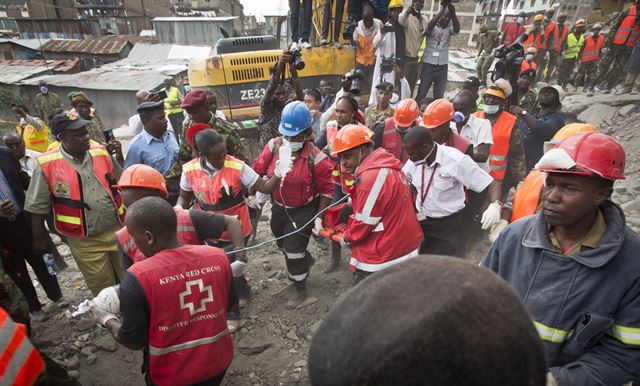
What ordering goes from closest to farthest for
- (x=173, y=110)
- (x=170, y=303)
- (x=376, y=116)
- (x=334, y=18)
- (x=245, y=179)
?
1. (x=170, y=303)
2. (x=245, y=179)
3. (x=376, y=116)
4. (x=334, y=18)
5. (x=173, y=110)

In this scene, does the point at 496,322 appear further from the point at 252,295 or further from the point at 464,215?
the point at 252,295

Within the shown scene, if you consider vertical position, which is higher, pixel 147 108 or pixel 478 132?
pixel 147 108

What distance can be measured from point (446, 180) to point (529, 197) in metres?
0.96

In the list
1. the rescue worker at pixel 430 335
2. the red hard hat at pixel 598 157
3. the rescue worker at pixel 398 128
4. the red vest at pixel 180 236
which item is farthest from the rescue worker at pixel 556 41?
the rescue worker at pixel 430 335

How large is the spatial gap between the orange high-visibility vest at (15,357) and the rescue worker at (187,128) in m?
2.76

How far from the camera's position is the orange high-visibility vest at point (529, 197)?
232cm

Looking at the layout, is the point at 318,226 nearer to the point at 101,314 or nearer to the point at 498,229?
the point at 498,229

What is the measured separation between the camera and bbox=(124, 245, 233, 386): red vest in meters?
1.87

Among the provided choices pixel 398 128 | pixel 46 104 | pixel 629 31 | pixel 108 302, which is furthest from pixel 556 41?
pixel 46 104

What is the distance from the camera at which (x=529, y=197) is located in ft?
7.81

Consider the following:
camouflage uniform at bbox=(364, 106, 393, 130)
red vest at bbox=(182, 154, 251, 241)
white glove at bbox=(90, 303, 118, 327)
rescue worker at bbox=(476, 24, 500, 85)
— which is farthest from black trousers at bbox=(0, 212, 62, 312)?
rescue worker at bbox=(476, 24, 500, 85)

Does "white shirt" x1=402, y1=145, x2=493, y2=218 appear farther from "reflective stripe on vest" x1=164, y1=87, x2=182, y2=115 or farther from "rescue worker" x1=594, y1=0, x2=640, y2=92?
"rescue worker" x1=594, y1=0, x2=640, y2=92

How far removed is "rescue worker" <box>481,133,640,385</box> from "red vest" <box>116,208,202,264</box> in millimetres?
2197

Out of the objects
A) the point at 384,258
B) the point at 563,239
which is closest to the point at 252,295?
the point at 384,258
